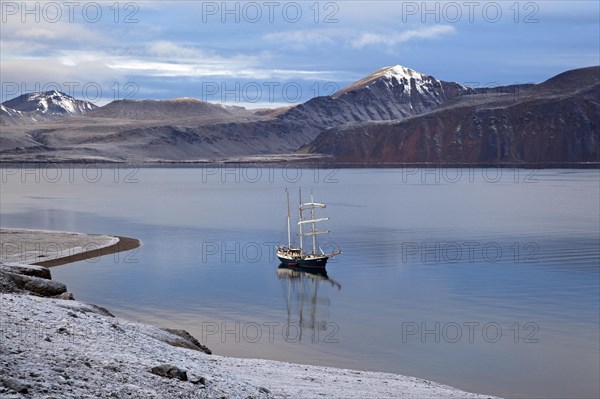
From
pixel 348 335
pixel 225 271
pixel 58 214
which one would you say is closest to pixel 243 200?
pixel 58 214

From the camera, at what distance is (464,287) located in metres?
46.1

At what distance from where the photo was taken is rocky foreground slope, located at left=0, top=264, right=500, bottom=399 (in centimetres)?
1383

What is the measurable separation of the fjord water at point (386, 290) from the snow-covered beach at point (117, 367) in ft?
20.2

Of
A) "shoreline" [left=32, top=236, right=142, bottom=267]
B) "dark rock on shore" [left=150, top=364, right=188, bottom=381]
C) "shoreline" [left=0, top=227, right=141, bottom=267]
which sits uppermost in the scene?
"dark rock on shore" [left=150, top=364, right=188, bottom=381]

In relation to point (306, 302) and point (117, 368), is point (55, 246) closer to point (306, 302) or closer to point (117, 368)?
point (306, 302)

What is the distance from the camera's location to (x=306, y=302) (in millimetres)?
43000

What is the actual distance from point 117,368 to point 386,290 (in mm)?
31390

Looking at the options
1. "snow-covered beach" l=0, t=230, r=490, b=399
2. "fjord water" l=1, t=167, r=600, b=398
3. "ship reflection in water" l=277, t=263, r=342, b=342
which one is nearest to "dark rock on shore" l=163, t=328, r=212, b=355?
"snow-covered beach" l=0, t=230, r=490, b=399

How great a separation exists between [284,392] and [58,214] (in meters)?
78.3

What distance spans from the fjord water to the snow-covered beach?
242 inches

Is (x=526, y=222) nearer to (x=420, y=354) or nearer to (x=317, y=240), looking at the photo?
(x=317, y=240)

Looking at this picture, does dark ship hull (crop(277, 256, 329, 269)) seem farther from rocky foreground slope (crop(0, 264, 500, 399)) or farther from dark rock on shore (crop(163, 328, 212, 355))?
rocky foreground slope (crop(0, 264, 500, 399))

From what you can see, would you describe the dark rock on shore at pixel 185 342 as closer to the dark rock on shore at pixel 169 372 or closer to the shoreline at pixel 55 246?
the dark rock on shore at pixel 169 372

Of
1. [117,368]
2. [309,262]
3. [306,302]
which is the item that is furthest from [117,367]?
[309,262]
